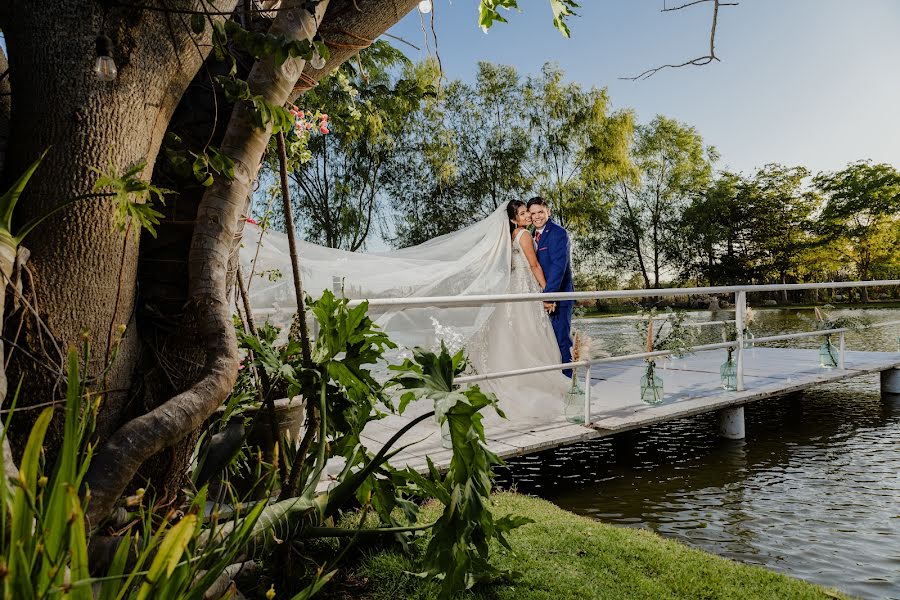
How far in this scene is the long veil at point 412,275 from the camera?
4.92m

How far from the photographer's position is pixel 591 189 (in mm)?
23234

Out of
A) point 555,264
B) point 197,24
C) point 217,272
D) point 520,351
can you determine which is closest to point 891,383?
point 555,264

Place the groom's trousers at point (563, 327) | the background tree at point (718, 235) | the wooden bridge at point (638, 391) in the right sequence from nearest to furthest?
1. the wooden bridge at point (638, 391)
2. the groom's trousers at point (563, 327)
3. the background tree at point (718, 235)

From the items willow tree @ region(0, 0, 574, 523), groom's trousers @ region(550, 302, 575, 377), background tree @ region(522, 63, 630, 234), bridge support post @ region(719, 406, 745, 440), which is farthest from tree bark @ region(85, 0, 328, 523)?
background tree @ region(522, 63, 630, 234)

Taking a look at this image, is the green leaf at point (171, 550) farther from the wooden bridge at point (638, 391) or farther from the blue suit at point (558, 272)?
the blue suit at point (558, 272)

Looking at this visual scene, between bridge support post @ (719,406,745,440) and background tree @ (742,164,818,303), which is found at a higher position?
background tree @ (742,164,818,303)

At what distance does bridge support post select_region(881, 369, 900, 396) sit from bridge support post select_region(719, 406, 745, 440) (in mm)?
2989

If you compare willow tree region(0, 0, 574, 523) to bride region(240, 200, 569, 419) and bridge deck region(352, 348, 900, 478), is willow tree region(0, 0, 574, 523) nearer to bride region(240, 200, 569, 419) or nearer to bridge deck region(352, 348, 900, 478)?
bridge deck region(352, 348, 900, 478)

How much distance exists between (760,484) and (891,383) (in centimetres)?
414

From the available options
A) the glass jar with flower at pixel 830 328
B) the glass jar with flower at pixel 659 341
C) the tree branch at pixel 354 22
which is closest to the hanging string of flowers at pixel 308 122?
the tree branch at pixel 354 22

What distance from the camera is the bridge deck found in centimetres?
387

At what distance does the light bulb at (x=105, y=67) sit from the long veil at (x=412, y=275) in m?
3.30

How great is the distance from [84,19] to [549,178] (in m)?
23.1

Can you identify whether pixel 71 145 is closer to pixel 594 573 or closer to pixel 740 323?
pixel 594 573
